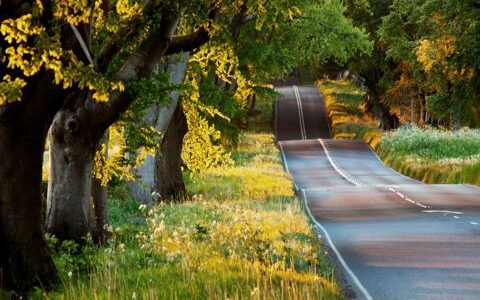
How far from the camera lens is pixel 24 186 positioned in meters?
9.52

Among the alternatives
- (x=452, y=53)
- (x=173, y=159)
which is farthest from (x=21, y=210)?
(x=452, y=53)

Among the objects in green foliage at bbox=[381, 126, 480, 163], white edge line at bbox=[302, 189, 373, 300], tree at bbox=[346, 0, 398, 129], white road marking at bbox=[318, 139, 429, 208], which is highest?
tree at bbox=[346, 0, 398, 129]

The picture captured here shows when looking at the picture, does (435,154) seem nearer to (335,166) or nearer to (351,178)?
(335,166)

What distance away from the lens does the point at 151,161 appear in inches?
835

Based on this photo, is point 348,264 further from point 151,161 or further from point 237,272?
point 151,161

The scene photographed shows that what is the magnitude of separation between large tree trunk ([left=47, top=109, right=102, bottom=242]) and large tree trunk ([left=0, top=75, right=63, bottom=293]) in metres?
1.82

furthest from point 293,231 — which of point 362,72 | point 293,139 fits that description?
point 293,139

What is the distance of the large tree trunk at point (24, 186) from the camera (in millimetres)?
9336

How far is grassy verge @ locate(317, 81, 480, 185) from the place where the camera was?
38812 millimetres

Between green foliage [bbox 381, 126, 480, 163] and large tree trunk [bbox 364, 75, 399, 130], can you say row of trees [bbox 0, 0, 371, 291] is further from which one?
large tree trunk [bbox 364, 75, 399, 130]

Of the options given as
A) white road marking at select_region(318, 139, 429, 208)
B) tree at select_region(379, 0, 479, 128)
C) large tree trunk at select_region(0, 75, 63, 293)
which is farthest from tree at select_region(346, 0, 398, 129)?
large tree trunk at select_region(0, 75, 63, 293)

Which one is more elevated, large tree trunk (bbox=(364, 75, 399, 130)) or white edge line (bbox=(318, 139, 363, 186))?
large tree trunk (bbox=(364, 75, 399, 130))

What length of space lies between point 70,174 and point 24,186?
229cm

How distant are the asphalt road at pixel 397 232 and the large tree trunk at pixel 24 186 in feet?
16.6
